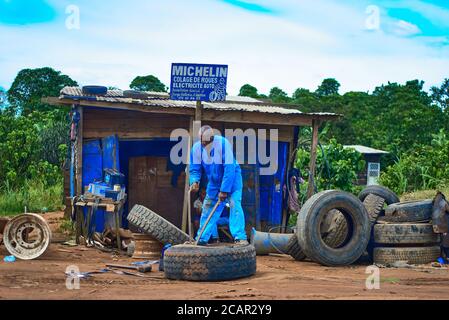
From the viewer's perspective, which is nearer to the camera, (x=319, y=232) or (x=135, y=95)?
(x=319, y=232)

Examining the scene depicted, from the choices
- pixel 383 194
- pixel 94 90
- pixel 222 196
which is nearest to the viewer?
pixel 222 196

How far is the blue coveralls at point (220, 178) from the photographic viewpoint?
9305mm

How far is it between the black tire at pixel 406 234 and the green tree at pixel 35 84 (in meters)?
28.2

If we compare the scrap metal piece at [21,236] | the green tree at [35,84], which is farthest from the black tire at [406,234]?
the green tree at [35,84]

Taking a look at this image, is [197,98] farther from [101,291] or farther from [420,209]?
[101,291]

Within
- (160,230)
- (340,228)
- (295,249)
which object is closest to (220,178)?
(160,230)

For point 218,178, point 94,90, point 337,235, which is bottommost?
point 337,235

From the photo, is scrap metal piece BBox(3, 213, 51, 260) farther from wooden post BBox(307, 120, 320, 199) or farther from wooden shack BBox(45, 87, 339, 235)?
wooden post BBox(307, 120, 320, 199)

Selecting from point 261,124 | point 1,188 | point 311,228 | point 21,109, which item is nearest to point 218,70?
point 261,124

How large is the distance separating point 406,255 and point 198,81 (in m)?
4.54

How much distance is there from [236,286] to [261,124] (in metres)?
6.63

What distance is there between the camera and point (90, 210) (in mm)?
12281

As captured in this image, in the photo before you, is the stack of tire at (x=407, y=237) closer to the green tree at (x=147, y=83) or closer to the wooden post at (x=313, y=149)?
the wooden post at (x=313, y=149)

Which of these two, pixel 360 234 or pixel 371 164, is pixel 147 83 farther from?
pixel 360 234
